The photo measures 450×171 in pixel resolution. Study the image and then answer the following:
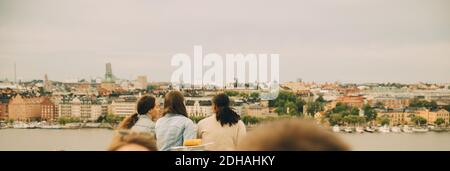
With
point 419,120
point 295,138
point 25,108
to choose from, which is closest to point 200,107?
point 25,108

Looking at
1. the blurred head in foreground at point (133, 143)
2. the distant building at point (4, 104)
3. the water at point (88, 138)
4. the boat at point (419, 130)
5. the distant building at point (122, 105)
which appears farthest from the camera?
the boat at point (419, 130)

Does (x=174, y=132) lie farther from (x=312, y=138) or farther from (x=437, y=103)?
(x=437, y=103)

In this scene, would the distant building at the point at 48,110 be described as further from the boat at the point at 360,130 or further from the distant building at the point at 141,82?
the boat at the point at 360,130

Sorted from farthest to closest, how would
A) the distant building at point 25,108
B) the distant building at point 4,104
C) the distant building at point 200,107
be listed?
the distant building at point 4,104 < the distant building at point 25,108 < the distant building at point 200,107

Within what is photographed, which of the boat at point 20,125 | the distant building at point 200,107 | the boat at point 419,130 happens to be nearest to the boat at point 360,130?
the boat at point 419,130

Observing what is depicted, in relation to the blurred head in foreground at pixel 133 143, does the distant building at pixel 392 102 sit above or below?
below

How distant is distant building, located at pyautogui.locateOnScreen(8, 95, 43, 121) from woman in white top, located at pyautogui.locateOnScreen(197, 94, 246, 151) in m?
20.0

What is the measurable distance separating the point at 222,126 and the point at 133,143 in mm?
1674

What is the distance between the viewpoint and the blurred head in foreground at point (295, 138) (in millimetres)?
670

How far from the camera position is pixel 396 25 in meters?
25.2

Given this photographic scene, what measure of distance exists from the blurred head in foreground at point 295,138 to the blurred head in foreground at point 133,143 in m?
0.37

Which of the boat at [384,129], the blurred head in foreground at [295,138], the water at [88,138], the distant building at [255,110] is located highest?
the blurred head in foreground at [295,138]

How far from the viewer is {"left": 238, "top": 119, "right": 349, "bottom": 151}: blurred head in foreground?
67cm
